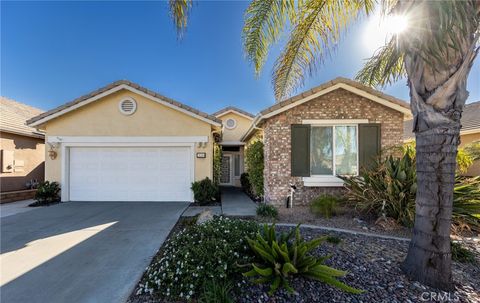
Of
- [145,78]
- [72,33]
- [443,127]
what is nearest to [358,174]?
[443,127]

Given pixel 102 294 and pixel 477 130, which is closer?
pixel 102 294

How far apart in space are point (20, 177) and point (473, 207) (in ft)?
58.0

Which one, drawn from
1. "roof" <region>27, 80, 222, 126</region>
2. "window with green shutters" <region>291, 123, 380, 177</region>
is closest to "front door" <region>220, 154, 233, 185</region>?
"roof" <region>27, 80, 222, 126</region>

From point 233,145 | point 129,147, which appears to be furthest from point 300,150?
point 233,145

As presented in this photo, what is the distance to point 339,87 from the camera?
8.29m

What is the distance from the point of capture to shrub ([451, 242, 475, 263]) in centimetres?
404

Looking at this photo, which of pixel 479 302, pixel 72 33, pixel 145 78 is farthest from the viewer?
pixel 145 78

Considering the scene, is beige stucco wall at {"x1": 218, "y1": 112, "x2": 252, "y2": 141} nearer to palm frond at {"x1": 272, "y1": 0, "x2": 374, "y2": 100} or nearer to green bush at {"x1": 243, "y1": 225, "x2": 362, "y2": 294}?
palm frond at {"x1": 272, "y1": 0, "x2": 374, "y2": 100}

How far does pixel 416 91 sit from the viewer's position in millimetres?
3424

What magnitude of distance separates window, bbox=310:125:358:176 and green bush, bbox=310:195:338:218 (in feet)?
5.31

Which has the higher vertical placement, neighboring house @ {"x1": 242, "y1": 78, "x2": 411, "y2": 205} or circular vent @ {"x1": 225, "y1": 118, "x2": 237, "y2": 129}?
circular vent @ {"x1": 225, "y1": 118, "x2": 237, "y2": 129}

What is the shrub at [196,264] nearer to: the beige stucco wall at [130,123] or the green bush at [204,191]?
the green bush at [204,191]

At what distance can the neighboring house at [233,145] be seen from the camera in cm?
1652

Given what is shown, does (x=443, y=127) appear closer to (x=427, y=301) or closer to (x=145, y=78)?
(x=427, y=301)
